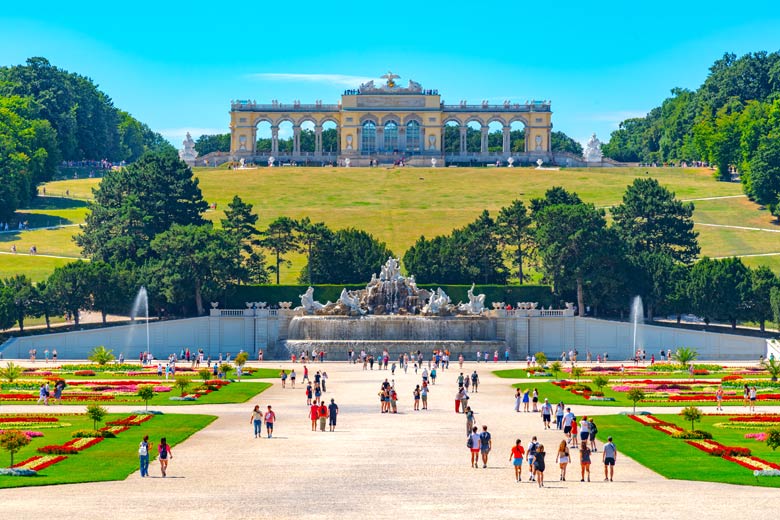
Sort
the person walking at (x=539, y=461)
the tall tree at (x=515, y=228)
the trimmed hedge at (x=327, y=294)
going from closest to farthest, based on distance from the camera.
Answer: the person walking at (x=539, y=461) < the trimmed hedge at (x=327, y=294) < the tall tree at (x=515, y=228)

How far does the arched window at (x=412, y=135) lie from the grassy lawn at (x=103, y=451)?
118375 millimetres

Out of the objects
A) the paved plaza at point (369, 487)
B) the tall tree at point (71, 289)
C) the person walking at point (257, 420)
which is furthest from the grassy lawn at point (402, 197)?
the paved plaza at point (369, 487)

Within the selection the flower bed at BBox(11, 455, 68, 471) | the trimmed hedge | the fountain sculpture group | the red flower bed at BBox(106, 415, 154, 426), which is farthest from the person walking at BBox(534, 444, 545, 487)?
the trimmed hedge

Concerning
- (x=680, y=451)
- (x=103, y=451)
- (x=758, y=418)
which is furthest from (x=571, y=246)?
(x=103, y=451)

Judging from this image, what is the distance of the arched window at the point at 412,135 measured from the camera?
16700cm

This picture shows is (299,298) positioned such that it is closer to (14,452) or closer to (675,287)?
(675,287)

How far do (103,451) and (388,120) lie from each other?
129498 mm

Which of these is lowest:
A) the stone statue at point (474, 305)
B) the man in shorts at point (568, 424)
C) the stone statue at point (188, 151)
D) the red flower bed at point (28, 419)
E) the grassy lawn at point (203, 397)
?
the grassy lawn at point (203, 397)

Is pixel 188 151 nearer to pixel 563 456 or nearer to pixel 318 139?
pixel 318 139

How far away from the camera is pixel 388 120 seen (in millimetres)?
167500

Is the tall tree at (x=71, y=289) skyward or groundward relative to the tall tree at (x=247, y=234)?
groundward

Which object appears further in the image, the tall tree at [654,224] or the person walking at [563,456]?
the tall tree at [654,224]

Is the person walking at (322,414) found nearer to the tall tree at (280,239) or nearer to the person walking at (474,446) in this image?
the person walking at (474,446)

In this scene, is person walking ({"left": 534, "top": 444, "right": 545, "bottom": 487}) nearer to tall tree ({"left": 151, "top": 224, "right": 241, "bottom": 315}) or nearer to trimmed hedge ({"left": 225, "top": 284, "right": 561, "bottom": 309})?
tall tree ({"left": 151, "top": 224, "right": 241, "bottom": 315})
